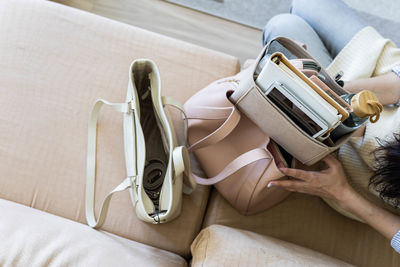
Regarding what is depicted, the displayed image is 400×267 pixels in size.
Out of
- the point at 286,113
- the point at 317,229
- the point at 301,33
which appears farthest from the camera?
the point at 301,33

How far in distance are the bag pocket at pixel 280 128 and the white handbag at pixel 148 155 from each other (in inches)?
7.2

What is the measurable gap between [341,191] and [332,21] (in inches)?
21.7

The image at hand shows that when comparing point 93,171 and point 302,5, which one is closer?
point 93,171

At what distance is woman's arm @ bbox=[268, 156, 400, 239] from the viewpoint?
723 mm

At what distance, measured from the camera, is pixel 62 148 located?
0.83m

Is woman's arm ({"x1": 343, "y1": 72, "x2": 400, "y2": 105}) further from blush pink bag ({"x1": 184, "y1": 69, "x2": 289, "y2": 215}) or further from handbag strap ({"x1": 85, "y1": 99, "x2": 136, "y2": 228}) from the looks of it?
handbag strap ({"x1": 85, "y1": 99, "x2": 136, "y2": 228})

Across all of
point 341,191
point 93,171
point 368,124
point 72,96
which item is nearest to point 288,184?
point 341,191

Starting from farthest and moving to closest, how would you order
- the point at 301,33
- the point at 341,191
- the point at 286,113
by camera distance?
the point at 301,33 → the point at 341,191 → the point at 286,113

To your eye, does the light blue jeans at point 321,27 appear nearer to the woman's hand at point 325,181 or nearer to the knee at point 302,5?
the knee at point 302,5

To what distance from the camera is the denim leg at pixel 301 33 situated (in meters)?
0.95

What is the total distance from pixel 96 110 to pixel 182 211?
360 mm

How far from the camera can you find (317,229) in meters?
0.85

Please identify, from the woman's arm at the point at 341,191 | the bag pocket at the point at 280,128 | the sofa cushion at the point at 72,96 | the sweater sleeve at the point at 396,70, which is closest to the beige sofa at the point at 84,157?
the sofa cushion at the point at 72,96

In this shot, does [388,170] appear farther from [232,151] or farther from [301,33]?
[301,33]
